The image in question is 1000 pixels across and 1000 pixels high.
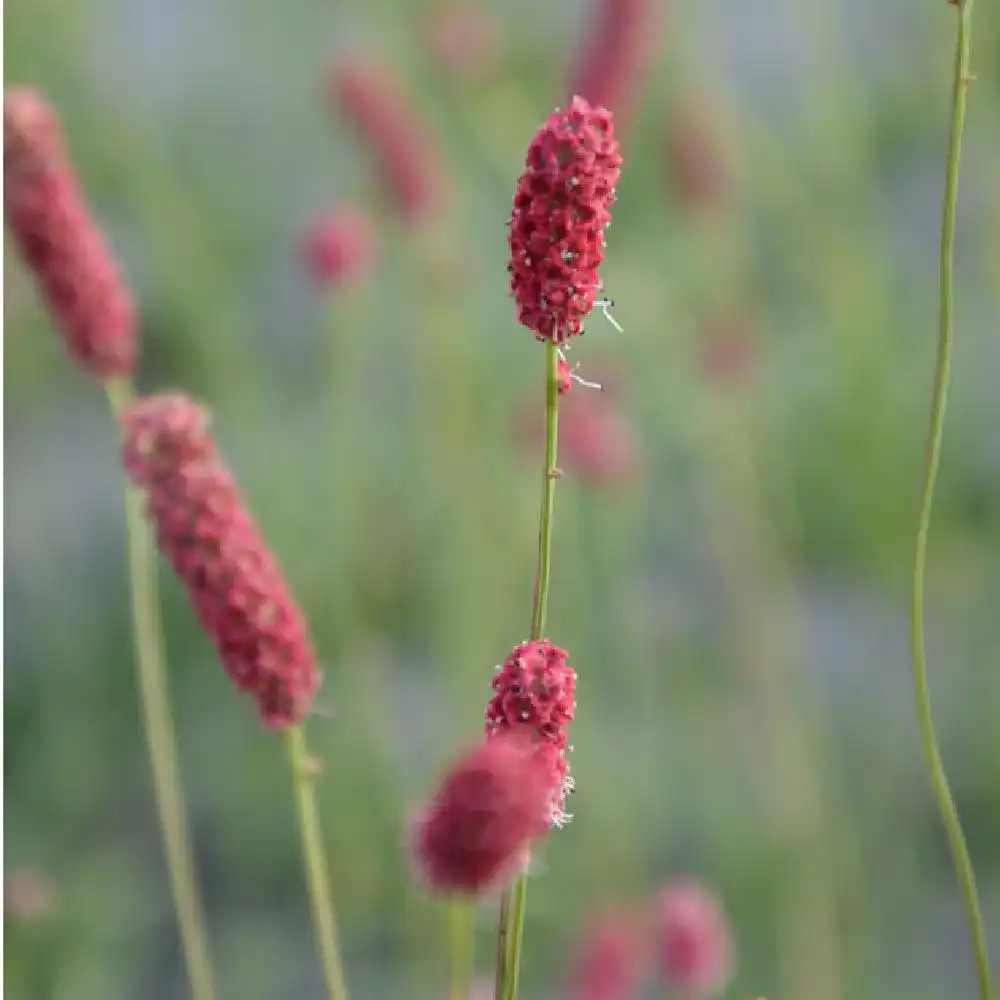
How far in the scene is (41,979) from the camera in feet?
4.03

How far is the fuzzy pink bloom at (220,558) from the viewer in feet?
1.51

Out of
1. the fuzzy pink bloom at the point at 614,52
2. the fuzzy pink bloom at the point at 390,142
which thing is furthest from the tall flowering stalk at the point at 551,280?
the fuzzy pink bloom at the point at 390,142

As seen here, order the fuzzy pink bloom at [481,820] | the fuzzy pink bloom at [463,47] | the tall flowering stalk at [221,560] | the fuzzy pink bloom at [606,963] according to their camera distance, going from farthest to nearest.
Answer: the fuzzy pink bloom at [463,47] → the fuzzy pink bloom at [606,963] → the tall flowering stalk at [221,560] → the fuzzy pink bloom at [481,820]

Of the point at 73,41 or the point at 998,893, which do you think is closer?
the point at 998,893

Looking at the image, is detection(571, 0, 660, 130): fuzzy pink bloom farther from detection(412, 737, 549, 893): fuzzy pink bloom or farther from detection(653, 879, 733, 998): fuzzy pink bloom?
detection(412, 737, 549, 893): fuzzy pink bloom

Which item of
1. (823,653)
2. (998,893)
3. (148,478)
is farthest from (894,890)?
(148,478)

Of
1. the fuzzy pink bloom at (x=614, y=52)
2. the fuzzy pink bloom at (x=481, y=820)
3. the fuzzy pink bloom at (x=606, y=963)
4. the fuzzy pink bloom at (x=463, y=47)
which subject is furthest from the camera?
the fuzzy pink bloom at (x=463, y=47)

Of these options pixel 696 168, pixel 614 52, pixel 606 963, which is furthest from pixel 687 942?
pixel 696 168

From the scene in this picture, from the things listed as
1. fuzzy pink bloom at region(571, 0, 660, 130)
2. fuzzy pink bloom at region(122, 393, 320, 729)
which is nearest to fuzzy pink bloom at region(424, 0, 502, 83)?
fuzzy pink bloom at region(571, 0, 660, 130)

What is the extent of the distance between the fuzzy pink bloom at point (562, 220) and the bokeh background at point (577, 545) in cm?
70

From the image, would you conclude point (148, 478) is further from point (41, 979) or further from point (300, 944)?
point (300, 944)

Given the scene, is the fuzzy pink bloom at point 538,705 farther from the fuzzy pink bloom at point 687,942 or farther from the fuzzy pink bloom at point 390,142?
the fuzzy pink bloom at point 390,142

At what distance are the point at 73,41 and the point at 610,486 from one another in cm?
98

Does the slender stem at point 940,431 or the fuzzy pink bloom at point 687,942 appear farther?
the fuzzy pink bloom at point 687,942
